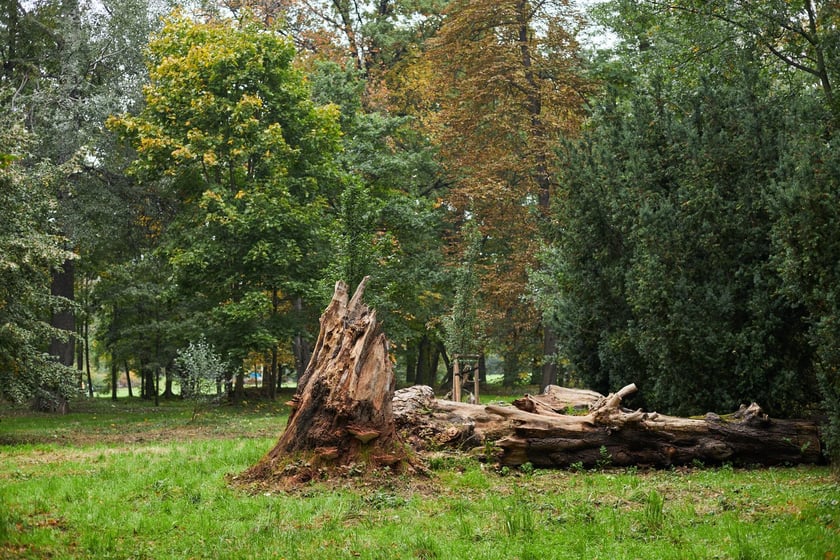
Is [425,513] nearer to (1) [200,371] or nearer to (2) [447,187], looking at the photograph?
(1) [200,371]

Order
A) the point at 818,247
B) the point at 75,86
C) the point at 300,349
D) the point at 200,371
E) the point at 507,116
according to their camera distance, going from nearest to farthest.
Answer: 1. the point at 818,247
2. the point at 200,371
3. the point at 75,86
4. the point at 507,116
5. the point at 300,349

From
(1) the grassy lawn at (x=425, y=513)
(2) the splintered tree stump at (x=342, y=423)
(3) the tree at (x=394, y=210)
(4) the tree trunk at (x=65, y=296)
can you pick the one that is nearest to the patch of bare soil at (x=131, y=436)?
(1) the grassy lawn at (x=425, y=513)

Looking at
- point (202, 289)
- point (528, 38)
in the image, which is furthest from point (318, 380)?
point (528, 38)

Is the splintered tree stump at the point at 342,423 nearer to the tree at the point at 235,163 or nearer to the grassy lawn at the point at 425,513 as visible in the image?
the grassy lawn at the point at 425,513

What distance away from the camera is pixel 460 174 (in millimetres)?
30094

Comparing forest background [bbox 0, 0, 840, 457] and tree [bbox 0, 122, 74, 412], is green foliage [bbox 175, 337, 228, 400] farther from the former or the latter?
tree [bbox 0, 122, 74, 412]

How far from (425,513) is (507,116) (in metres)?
21.1

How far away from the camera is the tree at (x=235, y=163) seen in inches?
958

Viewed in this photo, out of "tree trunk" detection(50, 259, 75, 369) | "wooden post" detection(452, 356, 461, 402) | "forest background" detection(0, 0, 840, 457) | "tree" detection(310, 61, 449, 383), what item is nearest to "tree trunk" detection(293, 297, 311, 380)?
"forest background" detection(0, 0, 840, 457)

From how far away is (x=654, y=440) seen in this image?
11.8 metres

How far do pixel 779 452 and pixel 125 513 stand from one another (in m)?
8.97

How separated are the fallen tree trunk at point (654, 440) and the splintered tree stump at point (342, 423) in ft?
6.24

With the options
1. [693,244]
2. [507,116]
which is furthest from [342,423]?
[507,116]

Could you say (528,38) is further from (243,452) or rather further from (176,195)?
(243,452)
